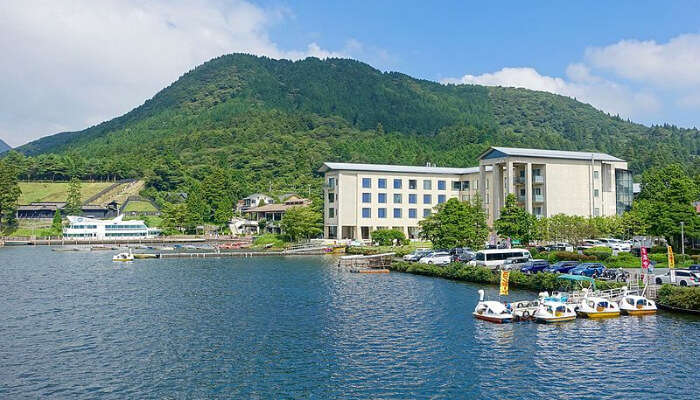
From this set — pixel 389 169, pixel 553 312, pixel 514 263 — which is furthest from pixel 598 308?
pixel 389 169

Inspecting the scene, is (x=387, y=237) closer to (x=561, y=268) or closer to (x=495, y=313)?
(x=561, y=268)

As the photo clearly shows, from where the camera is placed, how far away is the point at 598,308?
41062 millimetres

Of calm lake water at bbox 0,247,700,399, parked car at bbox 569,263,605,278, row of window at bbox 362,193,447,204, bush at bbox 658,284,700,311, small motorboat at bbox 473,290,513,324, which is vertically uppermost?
row of window at bbox 362,193,447,204

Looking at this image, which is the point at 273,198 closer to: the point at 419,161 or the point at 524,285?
the point at 419,161

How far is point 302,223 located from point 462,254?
171 feet

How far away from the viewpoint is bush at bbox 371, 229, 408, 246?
101312 mm

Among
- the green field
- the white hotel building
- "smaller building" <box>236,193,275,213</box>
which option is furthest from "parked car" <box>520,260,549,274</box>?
the green field

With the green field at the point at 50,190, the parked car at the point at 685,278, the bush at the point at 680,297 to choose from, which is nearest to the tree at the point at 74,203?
the green field at the point at 50,190

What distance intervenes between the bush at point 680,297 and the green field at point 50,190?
172 m

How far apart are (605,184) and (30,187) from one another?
17482 centimetres

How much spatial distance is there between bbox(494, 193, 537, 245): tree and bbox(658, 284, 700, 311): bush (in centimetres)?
3272

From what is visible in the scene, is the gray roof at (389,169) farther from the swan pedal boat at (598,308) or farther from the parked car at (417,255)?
the swan pedal boat at (598,308)

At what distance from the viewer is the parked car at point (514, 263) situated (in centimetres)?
5931

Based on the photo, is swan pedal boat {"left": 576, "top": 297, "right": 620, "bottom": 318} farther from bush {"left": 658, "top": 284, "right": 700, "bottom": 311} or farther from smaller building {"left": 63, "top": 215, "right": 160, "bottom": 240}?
smaller building {"left": 63, "top": 215, "right": 160, "bottom": 240}
